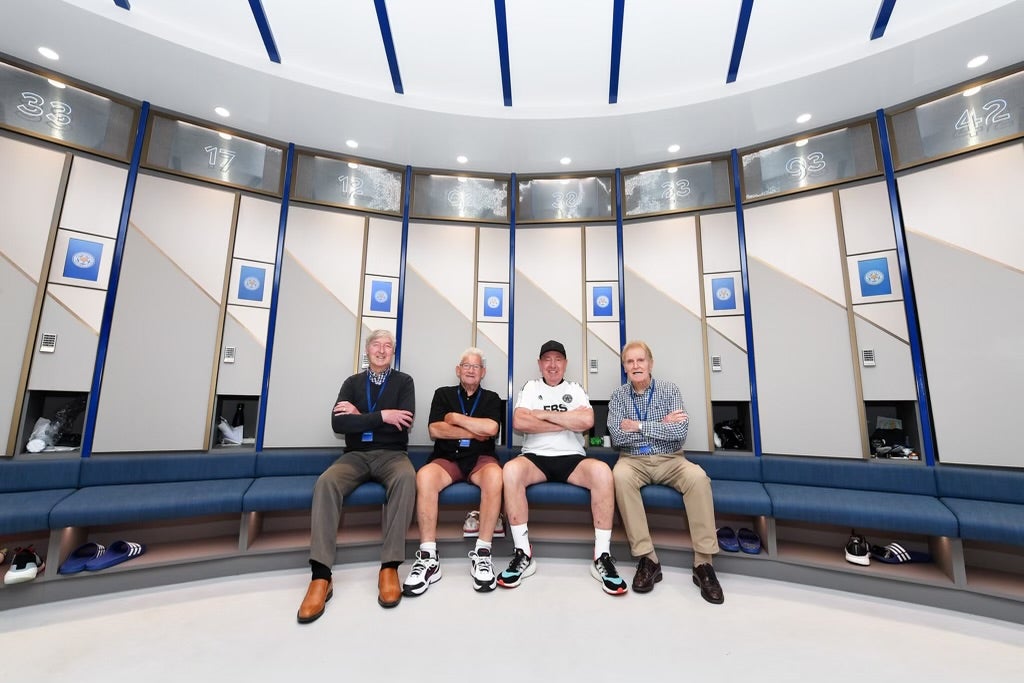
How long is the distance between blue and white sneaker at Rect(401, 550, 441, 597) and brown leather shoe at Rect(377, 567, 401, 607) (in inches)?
3.0

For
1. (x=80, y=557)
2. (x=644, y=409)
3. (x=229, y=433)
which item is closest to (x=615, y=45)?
(x=644, y=409)

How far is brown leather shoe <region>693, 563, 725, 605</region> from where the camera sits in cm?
217

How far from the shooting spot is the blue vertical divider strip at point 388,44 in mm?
2543

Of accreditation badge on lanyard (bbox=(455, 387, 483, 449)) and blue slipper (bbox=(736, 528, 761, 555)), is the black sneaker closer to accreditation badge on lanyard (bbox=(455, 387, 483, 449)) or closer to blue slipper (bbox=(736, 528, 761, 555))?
blue slipper (bbox=(736, 528, 761, 555))

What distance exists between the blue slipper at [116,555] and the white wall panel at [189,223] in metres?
1.74

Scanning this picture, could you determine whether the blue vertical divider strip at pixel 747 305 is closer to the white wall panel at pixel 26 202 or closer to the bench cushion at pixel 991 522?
the bench cushion at pixel 991 522

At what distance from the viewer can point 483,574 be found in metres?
2.27

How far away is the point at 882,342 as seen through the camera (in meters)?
2.88

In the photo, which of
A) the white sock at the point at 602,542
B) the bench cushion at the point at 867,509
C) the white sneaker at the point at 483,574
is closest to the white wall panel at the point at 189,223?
the white sneaker at the point at 483,574

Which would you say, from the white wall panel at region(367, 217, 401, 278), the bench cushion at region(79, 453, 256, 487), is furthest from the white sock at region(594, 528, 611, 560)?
the white wall panel at region(367, 217, 401, 278)

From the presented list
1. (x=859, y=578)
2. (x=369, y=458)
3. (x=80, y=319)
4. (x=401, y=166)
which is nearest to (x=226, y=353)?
(x=80, y=319)

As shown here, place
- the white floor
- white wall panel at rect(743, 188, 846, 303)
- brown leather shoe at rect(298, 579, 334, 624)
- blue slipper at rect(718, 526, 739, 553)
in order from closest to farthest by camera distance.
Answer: the white floor
brown leather shoe at rect(298, 579, 334, 624)
blue slipper at rect(718, 526, 739, 553)
white wall panel at rect(743, 188, 846, 303)

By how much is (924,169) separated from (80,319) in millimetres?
6104

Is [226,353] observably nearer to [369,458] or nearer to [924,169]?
[369,458]
